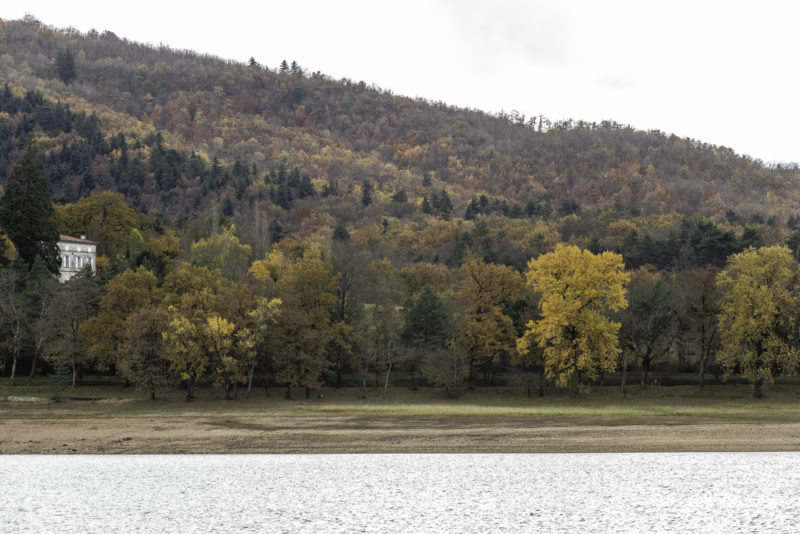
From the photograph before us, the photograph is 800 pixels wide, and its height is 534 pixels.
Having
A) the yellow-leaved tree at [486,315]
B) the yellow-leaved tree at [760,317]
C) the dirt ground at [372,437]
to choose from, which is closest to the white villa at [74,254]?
the yellow-leaved tree at [486,315]

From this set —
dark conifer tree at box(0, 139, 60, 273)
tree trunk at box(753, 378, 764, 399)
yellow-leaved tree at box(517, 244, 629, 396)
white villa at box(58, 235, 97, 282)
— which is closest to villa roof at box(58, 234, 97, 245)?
white villa at box(58, 235, 97, 282)

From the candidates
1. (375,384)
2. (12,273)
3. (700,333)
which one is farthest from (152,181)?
(700,333)

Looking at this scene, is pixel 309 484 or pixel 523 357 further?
pixel 523 357

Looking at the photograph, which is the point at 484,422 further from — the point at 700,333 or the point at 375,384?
the point at 700,333

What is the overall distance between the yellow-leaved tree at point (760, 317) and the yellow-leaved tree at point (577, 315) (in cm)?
1002

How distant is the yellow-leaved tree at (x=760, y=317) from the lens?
59562 mm

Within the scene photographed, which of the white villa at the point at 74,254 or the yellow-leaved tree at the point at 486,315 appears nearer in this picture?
the yellow-leaved tree at the point at 486,315

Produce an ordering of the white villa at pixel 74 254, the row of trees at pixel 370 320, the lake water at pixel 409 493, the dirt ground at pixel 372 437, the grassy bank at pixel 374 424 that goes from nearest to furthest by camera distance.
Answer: the lake water at pixel 409 493 < the dirt ground at pixel 372 437 < the grassy bank at pixel 374 424 < the row of trees at pixel 370 320 < the white villa at pixel 74 254

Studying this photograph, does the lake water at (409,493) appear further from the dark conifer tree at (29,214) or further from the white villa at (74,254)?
the white villa at (74,254)

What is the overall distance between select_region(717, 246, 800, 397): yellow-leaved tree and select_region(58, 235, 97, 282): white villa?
278 ft

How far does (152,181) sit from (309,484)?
195502 mm

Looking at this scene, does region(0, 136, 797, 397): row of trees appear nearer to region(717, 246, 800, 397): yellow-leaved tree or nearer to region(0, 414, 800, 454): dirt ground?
region(717, 246, 800, 397): yellow-leaved tree

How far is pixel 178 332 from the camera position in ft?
190

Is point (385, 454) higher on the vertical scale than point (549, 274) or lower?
lower
